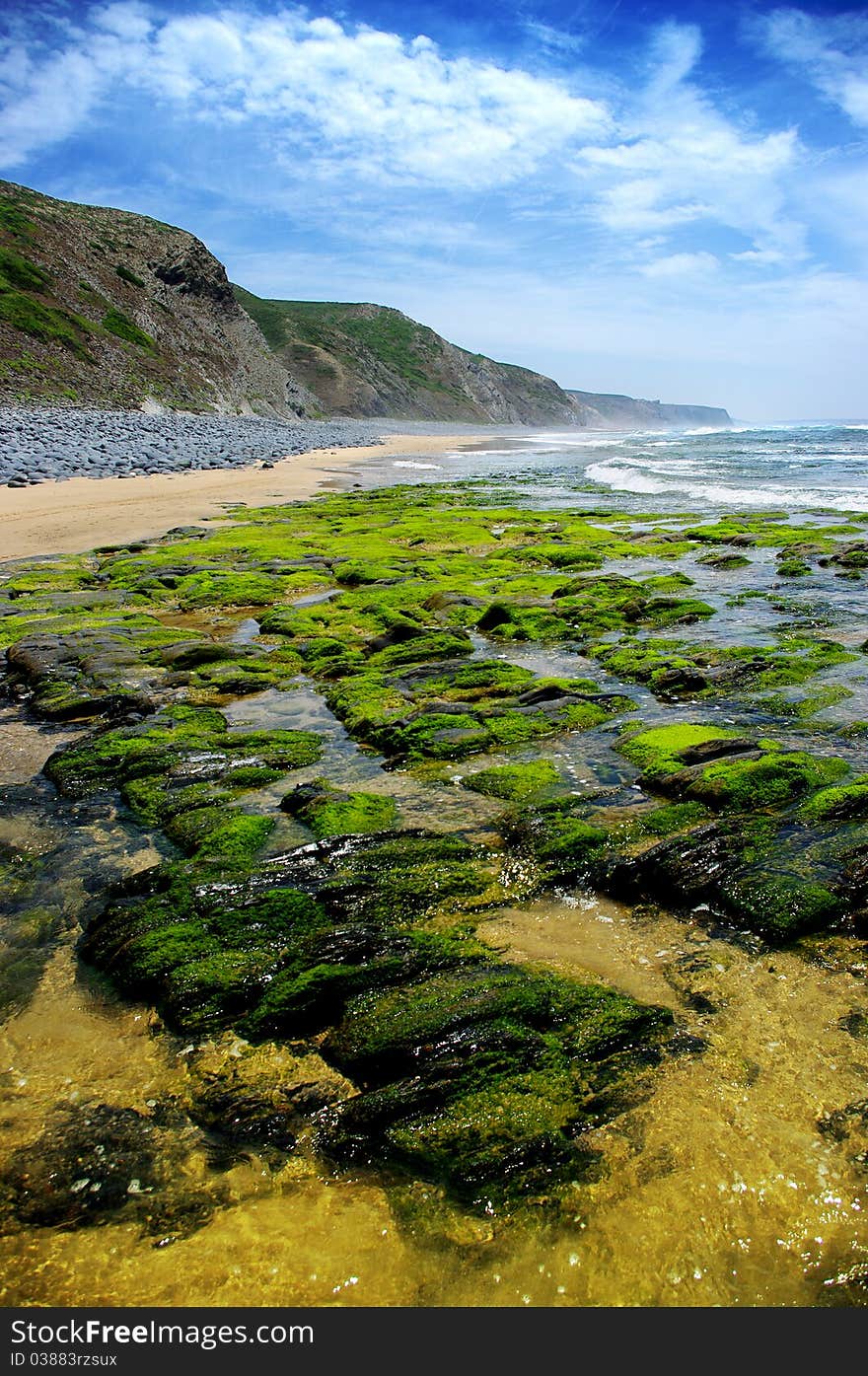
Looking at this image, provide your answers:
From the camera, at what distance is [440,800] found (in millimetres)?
7605

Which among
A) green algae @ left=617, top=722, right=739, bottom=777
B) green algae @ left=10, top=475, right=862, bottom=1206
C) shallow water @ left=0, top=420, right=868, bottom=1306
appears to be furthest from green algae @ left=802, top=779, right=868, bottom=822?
shallow water @ left=0, top=420, right=868, bottom=1306

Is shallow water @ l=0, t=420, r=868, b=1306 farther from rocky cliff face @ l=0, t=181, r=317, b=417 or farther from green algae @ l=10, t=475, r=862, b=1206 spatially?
rocky cliff face @ l=0, t=181, r=317, b=417

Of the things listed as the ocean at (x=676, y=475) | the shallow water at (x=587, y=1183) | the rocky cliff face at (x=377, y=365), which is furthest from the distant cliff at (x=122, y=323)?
the shallow water at (x=587, y=1183)

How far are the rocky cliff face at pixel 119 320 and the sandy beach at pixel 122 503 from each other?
24789 millimetres

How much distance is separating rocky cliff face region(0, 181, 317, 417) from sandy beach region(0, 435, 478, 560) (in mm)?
24789

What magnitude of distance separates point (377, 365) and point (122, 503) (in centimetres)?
15158

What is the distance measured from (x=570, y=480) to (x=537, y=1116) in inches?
1678

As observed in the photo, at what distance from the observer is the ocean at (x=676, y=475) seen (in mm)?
32719

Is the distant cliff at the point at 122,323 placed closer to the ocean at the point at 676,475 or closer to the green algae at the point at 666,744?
the ocean at the point at 676,475

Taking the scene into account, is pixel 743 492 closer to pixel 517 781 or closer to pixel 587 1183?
pixel 517 781

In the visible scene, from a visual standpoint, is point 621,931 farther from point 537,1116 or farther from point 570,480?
point 570,480

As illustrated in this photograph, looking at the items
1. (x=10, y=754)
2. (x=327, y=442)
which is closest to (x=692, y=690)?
(x=10, y=754)

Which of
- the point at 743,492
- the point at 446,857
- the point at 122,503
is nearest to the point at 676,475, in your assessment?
the point at 743,492

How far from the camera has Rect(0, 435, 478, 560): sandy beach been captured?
21969 mm
